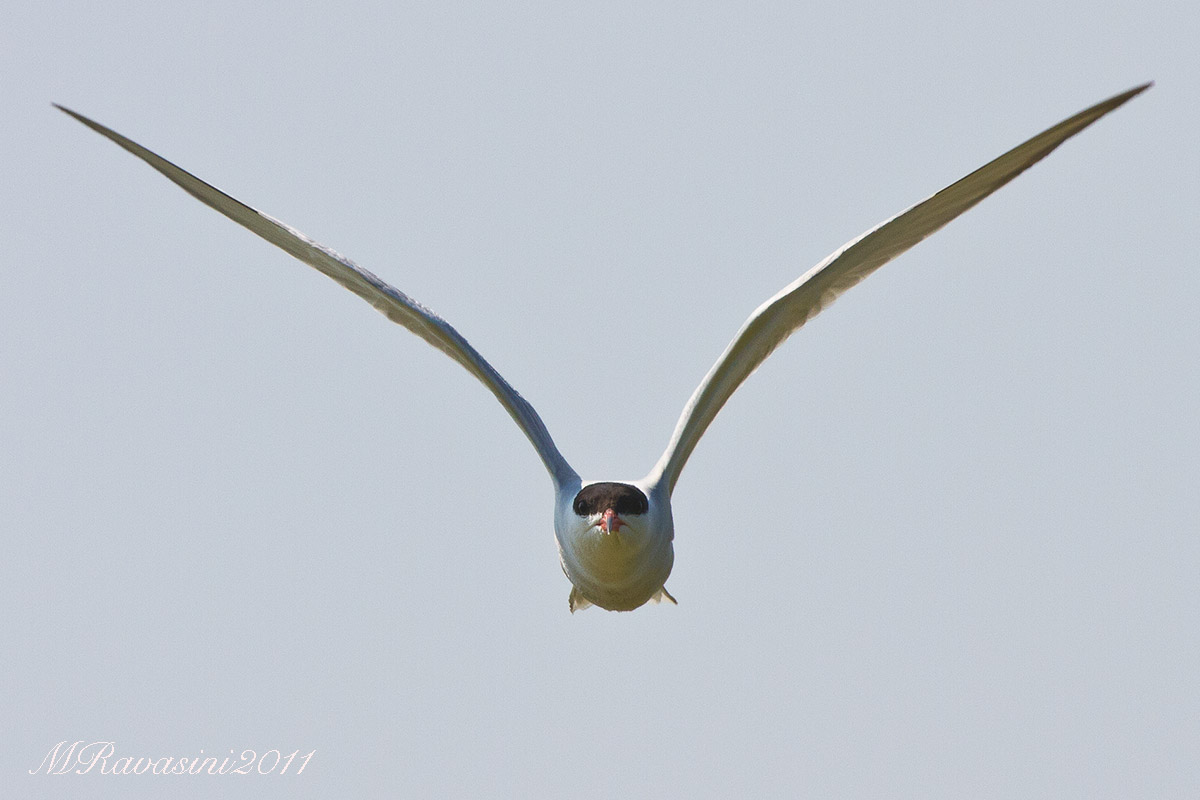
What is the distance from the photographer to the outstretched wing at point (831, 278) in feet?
24.2

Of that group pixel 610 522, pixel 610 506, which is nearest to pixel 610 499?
pixel 610 506

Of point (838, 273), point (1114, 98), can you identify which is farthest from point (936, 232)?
point (1114, 98)

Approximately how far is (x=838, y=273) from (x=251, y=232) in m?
3.97

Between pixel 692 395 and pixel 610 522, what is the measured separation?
4.37 feet

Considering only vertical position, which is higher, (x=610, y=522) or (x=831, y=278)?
(x=831, y=278)

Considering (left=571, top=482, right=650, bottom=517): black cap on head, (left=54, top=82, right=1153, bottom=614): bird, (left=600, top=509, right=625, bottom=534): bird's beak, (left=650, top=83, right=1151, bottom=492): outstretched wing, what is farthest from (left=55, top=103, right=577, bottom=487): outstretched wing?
(left=600, top=509, right=625, bottom=534): bird's beak

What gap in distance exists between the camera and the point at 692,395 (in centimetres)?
872

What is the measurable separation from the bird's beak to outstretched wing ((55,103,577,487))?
1115mm

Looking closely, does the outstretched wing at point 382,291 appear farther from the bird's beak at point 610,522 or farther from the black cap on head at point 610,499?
the bird's beak at point 610,522

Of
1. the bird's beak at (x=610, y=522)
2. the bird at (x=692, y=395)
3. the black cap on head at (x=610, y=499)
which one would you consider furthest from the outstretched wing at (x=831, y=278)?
the bird's beak at (x=610, y=522)

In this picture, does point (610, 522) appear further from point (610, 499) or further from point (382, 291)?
point (382, 291)

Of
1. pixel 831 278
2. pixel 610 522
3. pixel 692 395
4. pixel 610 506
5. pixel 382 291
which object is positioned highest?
pixel 382 291

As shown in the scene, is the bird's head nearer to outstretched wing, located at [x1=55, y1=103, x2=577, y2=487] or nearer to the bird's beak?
the bird's beak

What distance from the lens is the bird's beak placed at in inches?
305
